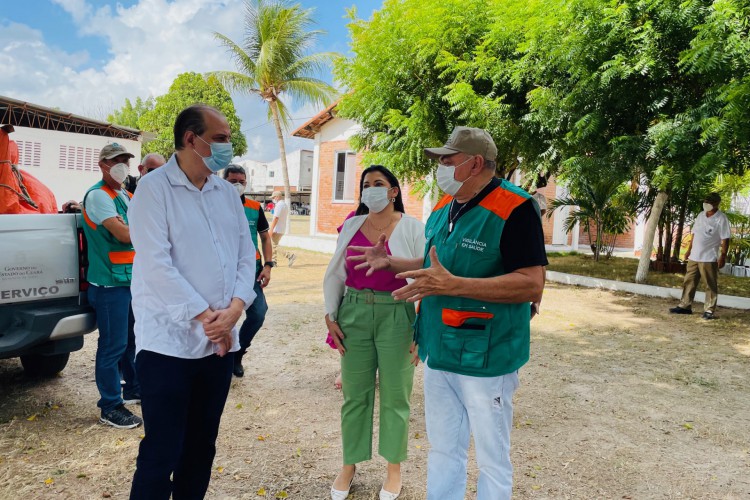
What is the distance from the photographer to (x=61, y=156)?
1020 centimetres

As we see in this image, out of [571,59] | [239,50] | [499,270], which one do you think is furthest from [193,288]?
[239,50]

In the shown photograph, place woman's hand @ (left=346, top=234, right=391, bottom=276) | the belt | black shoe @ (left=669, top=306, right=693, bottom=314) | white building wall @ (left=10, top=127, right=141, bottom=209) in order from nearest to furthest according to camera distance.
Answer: woman's hand @ (left=346, top=234, right=391, bottom=276), the belt, black shoe @ (left=669, top=306, right=693, bottom=314), white building wall @ (left=10, top=127, right=141, bottom=209)

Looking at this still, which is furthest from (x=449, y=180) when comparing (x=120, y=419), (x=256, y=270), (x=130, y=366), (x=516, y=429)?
(x=130, y=366)

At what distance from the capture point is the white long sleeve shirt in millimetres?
2221

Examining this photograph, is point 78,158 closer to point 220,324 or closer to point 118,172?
point 118,172

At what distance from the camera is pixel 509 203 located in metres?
2.29

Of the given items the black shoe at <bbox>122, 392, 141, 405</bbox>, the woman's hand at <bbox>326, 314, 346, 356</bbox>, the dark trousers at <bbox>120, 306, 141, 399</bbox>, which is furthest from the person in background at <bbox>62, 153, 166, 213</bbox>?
the woman's hand at <bbox>326, 314, 346, 356</bbox>

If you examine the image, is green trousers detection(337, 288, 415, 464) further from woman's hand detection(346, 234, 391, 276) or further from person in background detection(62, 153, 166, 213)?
person in background detection(62, 153, 166, 213)

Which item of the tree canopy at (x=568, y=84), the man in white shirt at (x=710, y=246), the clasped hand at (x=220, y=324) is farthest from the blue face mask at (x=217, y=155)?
the man in white shirt at (x=710, y=246)

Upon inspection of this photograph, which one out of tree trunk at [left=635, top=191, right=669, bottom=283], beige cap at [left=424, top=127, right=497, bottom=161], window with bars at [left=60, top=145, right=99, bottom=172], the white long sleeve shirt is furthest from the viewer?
tree trunk at [left=635, top=191, right=669, bottom=283]

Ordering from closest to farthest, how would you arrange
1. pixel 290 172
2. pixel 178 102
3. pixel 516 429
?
pixel 516 429 < pixel 178 102 < pixel 290 172

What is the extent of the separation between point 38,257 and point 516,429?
373 cm

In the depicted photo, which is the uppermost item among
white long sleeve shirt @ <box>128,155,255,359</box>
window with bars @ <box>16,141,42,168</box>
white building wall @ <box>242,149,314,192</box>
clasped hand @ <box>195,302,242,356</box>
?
white building wall @ <box>242,149,314,192</box>

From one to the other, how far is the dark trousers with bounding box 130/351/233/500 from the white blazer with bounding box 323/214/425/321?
86 cm
